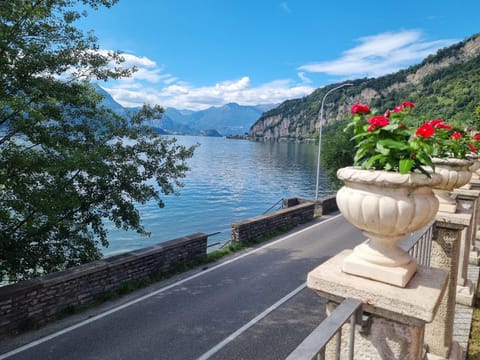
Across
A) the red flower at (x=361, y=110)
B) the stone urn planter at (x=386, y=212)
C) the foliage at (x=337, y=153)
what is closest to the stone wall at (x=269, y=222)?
the red flower at (x=361, y=110)

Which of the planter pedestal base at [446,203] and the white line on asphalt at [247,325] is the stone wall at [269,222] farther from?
the planter pedestal base at [446,203]

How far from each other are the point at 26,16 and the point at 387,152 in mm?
8866

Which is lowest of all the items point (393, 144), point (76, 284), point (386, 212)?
point (76, 284)

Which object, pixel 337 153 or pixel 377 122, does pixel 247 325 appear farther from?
pixel 337 153

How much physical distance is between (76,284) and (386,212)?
797 centimetres

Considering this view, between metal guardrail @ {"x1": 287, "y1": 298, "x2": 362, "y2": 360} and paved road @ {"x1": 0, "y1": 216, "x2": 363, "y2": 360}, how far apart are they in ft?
15.9

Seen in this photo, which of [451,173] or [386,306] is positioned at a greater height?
[451,173]

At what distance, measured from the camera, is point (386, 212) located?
1863mm

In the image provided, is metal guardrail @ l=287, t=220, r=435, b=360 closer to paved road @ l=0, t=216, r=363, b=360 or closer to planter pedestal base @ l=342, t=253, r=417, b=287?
planter pedestal base @ l=342, t=253, r=417, b=287

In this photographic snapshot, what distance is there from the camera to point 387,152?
199cm

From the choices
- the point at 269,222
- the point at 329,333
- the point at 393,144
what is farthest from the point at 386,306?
the point at 269,222

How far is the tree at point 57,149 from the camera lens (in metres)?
7.80

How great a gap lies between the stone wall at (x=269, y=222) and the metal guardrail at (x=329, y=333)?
11.6 metres

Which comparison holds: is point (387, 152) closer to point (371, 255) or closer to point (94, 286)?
point (371, 255)
